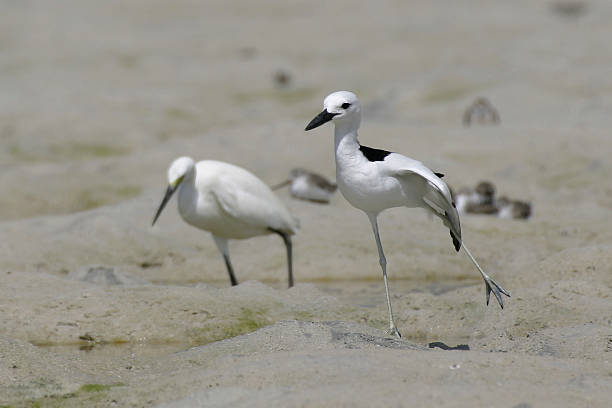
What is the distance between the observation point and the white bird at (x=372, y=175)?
571 centimetres

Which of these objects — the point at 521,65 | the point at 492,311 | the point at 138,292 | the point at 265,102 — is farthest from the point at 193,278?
the point at 521,65

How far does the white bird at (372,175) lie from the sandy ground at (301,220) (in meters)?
0.75

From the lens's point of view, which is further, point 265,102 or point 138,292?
point 265,102

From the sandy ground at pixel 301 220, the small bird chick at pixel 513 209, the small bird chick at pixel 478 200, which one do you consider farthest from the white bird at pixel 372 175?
the small bird chick at pixel 478 200

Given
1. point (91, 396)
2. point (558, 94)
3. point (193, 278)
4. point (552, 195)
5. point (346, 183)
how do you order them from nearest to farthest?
point (91, 396)
point (346, 183)
point (193, 278)
point (552, 195)
point (558, 94)

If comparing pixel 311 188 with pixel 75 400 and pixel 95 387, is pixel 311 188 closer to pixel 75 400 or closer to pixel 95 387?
pixel 95 387

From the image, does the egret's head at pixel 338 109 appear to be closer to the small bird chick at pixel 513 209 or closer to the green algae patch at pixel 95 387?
the green algae patch at pixel 95 387

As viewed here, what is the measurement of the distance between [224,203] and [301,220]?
197 centimetres

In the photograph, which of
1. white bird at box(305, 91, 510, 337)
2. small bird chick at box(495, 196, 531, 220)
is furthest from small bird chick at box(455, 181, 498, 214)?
white bird at box(305, 91, 510, 337)

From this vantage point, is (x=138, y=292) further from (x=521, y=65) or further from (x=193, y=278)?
(x=521, y=65)

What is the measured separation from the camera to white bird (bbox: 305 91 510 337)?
571cm

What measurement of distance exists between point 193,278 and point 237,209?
4.02ft

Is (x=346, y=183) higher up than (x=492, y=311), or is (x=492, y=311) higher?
(x=346, y=183)

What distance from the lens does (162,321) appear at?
6.60 m
